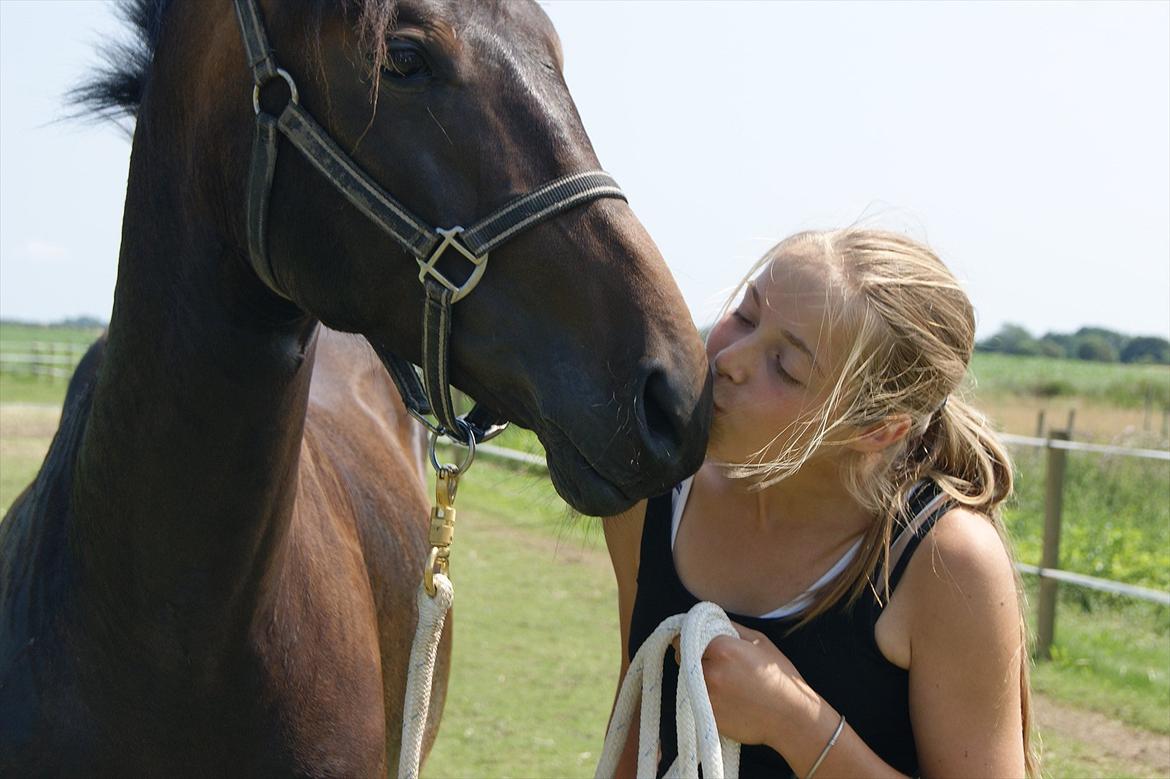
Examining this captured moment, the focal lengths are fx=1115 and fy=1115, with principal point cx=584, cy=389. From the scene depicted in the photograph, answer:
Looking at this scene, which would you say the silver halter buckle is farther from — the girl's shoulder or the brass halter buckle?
the girl's shoulder

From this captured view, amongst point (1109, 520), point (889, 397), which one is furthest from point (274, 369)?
point (1109, 520)

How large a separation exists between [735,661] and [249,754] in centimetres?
90

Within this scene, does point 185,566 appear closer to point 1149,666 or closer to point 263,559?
point 263,559

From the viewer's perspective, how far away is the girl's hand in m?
1.71

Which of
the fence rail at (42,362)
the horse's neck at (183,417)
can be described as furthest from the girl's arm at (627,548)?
the fence rail at (42,362)

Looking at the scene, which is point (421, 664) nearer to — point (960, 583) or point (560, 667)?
point (960, 583)

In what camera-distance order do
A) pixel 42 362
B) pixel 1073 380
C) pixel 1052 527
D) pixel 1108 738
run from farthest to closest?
pixel 1073 380 < pixel 42 362 < pixel 1052 527 < pixel 1108 738

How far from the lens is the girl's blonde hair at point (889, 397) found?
1.84 meters

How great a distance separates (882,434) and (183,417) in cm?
119

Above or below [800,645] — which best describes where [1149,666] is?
below

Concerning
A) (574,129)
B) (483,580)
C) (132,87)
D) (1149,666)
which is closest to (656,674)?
(574,129)

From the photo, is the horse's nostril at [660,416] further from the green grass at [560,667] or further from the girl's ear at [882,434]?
the green grass at [560,667]

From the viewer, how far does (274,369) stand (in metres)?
1.93

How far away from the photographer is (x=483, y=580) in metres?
7.64
